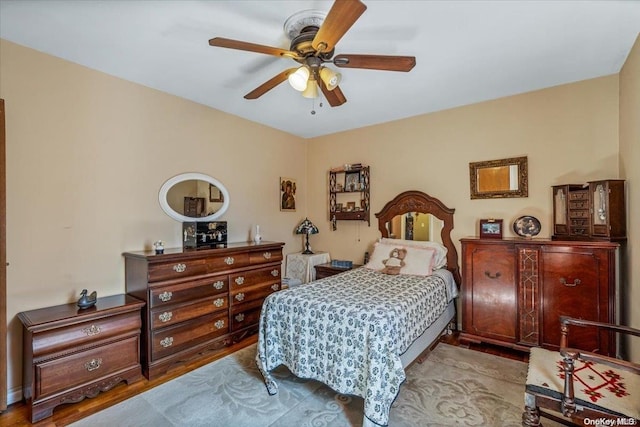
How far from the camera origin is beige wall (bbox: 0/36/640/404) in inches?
92.7

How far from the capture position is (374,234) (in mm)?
4320

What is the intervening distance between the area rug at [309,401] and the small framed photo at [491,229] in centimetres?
126

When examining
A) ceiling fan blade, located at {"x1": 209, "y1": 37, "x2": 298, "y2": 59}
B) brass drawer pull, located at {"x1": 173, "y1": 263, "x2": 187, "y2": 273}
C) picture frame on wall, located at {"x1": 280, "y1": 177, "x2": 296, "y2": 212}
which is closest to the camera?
ceiling fan blade, located at {"x1": 209, "y1": 37, "x2": 298, "y2": 59}

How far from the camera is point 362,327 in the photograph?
2.00 meters

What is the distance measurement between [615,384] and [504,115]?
275cm

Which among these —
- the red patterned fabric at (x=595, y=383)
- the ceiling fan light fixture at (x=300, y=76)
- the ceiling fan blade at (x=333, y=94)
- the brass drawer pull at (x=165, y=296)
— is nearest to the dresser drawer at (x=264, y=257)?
the brass drawer pull at (x=165, y=296)

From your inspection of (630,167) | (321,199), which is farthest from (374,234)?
(630,167)

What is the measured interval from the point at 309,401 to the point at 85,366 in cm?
171

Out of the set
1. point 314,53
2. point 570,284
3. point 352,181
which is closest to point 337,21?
point 314,53

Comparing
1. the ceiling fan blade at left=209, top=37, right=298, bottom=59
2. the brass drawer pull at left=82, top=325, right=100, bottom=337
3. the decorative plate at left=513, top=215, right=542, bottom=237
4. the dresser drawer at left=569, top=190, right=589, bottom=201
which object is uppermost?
the ceiling fan blade at left=209, top=37, right=298, bottom=59

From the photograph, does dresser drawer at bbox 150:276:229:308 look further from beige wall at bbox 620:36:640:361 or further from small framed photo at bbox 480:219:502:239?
beige wall at bbox 620:36:640:361

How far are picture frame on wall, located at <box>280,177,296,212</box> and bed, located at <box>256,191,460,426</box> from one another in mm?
1764

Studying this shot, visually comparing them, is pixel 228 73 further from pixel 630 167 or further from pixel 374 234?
pixel 630 167

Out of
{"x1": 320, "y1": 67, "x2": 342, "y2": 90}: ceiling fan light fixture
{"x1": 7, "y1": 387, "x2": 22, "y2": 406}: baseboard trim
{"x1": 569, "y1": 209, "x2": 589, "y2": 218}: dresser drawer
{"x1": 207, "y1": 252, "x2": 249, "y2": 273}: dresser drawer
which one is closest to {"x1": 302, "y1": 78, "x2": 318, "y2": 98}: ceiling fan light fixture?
{"x1": 320, "y1": 67, "x2": 342, "y2": 90}: ceiling fan light fixture
